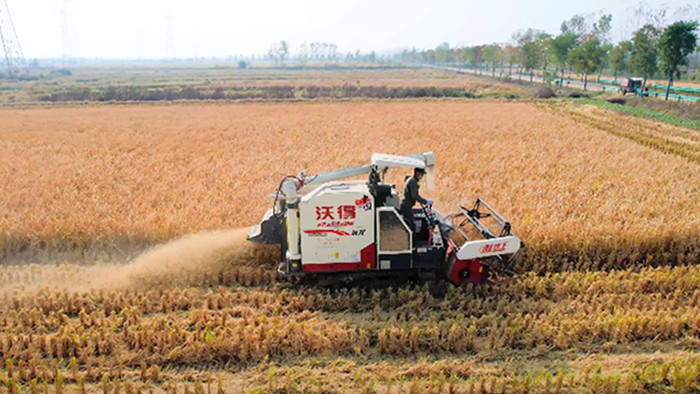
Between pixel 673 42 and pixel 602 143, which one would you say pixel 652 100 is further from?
pixel 602 143

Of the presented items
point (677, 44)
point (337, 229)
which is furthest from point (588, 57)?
point (337, 229)

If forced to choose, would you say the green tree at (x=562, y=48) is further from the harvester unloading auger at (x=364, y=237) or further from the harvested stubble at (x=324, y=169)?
the harvester unloading auger at (x=364, y=237)

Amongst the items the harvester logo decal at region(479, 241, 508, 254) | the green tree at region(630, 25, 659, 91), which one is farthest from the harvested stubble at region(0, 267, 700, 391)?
the green tree at region(630, 25, 659, 91)

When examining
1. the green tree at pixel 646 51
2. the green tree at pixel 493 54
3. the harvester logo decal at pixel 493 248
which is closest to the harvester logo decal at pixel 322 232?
the harvester logo decal at pixel 493 248

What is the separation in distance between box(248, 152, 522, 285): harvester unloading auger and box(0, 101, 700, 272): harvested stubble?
2159mm

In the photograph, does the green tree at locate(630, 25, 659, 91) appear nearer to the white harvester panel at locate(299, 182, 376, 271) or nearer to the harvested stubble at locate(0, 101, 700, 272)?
the harvested stubble at locate(0, 101, 700, 272)

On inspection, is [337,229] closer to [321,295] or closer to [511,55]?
[321,295]

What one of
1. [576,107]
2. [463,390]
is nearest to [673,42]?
[576,107]

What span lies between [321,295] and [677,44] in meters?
42.4

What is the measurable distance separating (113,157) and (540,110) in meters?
29.9

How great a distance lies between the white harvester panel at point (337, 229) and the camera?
816cm

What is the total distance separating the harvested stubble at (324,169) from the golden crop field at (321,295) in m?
0.08

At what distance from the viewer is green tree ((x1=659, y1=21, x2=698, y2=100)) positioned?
37.8 m

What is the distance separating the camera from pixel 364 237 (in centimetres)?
839
